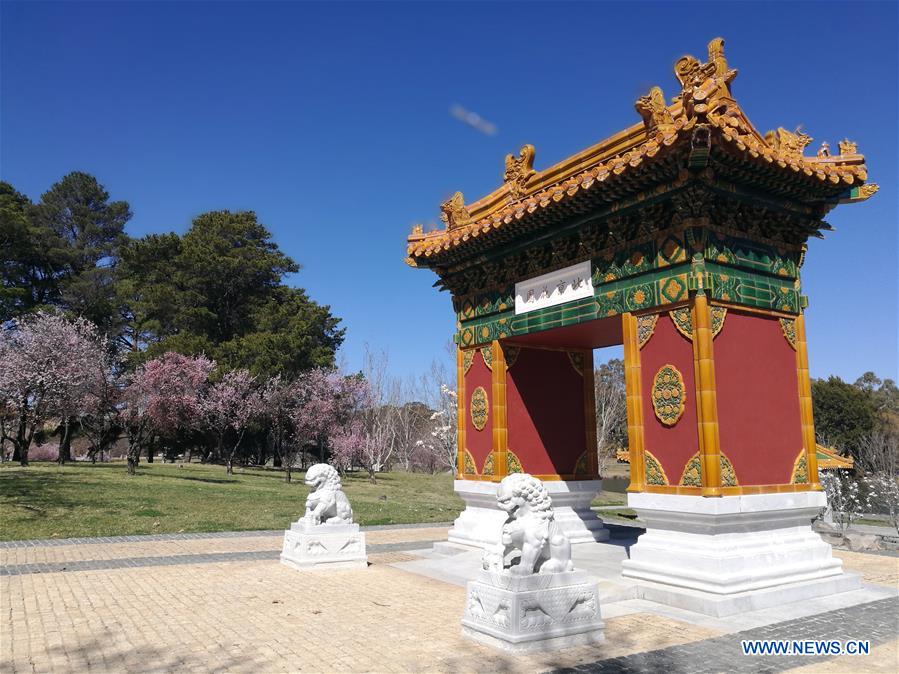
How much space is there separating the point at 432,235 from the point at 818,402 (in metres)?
44.6

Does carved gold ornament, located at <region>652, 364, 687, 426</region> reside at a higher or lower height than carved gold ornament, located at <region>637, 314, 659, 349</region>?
lower

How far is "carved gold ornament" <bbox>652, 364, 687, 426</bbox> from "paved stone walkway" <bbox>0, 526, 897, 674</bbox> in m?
2.48

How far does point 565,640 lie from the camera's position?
603cm

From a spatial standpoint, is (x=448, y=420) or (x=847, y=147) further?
(x=448, y=420)

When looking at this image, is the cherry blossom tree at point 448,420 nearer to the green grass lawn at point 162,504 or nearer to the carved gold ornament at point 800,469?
the green grass lawn at point 162,504

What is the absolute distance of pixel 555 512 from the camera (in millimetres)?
11391

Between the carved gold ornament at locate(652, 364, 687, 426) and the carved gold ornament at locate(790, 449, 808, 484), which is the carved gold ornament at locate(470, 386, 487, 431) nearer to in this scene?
the carved gold ornament at locate(652, 364, 687, 426)

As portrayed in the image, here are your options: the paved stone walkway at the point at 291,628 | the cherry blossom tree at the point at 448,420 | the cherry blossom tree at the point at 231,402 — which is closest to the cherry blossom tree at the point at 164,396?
the cherry blossom tree at the point at 231,402

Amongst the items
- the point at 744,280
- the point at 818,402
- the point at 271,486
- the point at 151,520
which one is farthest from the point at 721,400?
the point at 818,402

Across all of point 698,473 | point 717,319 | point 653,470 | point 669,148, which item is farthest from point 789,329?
point 669,148

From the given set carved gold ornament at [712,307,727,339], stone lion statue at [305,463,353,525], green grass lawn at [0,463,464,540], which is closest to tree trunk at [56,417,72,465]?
green grass lawn at [0,463,464,540]

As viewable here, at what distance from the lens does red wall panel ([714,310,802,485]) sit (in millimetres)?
8164

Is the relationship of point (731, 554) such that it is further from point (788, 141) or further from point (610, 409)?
point (610, 409)

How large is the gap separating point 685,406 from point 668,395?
0.29 metres
